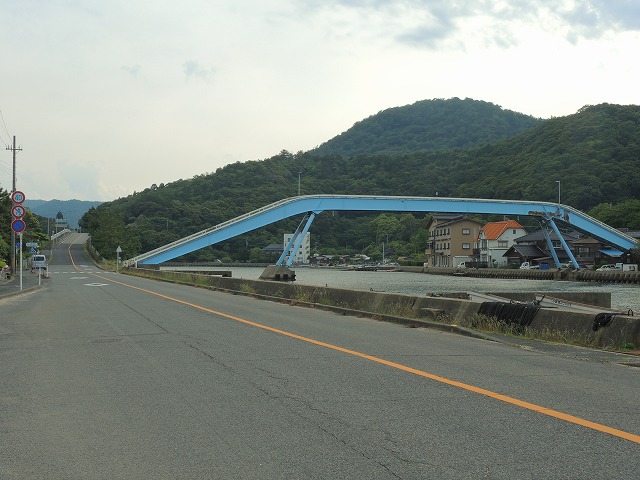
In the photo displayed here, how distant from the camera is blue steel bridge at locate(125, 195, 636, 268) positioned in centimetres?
6512

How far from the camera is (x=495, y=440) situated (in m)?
5.54

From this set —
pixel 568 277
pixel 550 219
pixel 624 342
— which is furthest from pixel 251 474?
pixel 568 277

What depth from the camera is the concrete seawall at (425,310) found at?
11234mm

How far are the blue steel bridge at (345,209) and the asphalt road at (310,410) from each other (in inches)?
2070

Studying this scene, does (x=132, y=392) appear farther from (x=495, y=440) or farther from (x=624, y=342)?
(x=624, y=342)

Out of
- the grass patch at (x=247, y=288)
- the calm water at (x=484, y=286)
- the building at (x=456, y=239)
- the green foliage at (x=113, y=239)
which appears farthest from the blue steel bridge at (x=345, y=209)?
the building at (x=456, y=239)

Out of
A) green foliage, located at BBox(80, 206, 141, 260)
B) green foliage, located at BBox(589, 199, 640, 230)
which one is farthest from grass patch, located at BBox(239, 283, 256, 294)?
green foliage, located at BBox(589, 199, 640, 230)

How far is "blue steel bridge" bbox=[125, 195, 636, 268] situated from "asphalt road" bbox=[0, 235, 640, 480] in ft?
172

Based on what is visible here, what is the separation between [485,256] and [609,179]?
24.6 meters

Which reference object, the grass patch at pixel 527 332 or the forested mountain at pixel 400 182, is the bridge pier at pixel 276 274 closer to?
the grass patch at pixel 527 332

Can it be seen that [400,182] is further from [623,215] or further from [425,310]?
[425,310]

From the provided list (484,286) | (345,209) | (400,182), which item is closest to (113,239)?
(345,209)

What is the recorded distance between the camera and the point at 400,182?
14275 cm

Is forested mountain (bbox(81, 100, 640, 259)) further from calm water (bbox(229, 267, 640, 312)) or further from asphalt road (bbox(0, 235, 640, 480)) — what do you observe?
asphalt road (bbox(0, 235, 640, 480))
